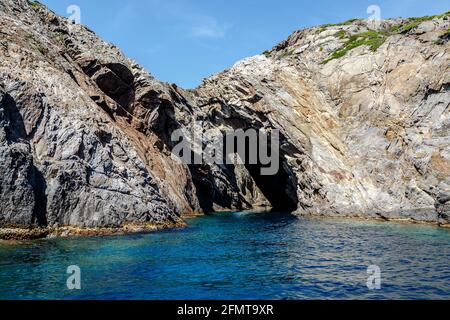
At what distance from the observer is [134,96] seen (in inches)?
2918

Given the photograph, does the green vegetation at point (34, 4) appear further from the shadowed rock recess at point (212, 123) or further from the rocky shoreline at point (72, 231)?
the rocky shoreline at point (72, 231)

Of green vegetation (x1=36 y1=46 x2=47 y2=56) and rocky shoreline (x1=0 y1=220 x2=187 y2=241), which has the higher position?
green vegetation (x1=36 y1=46 x2=47 y2=56)

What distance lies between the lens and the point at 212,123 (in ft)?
293

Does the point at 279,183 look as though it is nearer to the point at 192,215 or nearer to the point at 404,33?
the point at 192,215

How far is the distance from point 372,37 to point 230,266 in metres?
63.6

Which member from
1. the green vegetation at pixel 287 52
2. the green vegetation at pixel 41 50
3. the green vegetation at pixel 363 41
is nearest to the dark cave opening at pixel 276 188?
the green vegetation at pixel 287 52

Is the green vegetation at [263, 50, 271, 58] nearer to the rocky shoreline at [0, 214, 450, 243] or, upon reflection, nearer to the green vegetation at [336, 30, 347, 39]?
the green vegetation at [336, 30, 347, 39]

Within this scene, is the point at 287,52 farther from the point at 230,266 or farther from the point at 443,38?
the point at 230,266

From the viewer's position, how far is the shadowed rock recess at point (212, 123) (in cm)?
3962

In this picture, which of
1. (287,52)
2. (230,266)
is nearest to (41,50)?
(230,266)

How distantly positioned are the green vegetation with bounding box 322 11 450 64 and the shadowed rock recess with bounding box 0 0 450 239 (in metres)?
0.36

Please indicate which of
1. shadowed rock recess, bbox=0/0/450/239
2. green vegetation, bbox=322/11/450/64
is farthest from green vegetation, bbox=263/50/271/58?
green vegetation, bbox=322/11/450/64

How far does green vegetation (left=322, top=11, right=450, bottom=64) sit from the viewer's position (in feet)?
234
